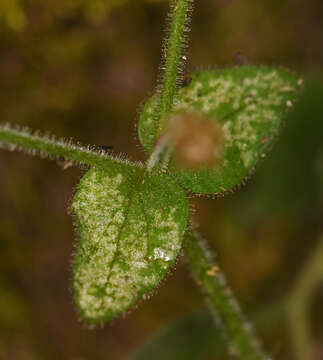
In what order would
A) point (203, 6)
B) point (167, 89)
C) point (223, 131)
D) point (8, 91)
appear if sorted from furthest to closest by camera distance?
point (203, 6), point (8, 91), point (223, 131), point (167, 89)

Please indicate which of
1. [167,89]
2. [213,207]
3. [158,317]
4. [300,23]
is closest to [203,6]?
[300,23]

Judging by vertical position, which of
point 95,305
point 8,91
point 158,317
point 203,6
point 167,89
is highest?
point 203,6

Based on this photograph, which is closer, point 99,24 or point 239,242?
point 99,24

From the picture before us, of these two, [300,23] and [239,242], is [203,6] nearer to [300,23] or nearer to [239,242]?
[300,23]

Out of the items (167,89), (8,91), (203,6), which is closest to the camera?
(167,89)

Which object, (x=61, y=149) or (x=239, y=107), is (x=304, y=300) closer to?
(x=239, y=107)

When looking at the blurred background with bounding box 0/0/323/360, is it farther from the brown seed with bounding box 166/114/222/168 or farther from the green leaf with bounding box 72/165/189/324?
the brown seed with bounding box 166/114/222/168
